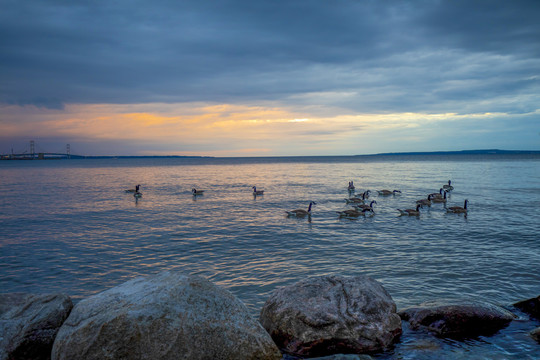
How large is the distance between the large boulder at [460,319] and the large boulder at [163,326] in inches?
147

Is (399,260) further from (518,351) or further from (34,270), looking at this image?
(34,270)

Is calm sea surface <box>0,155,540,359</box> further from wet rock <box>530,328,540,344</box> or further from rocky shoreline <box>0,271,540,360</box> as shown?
rocky shoreline <box>0,271,540,360</box>

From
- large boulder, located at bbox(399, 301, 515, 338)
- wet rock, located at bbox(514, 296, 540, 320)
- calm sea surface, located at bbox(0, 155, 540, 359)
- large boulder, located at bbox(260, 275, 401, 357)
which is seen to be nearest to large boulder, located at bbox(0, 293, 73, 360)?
large boulder, located at bbox(260, 275, 401, 357)

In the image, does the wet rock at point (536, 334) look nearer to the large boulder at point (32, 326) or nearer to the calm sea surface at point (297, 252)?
the calm sea surface at point (297, 252)

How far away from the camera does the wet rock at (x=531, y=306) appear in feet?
26.5

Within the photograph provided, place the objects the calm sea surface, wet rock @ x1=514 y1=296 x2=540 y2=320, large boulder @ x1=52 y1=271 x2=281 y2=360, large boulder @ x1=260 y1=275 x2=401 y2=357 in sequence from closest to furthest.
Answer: large boulder @ x1=52 y1=271 x2=281 y2=360 → large boulder @ x1=260 y1=275 x2=401 y2=357 → wet rock @ x1=514 y1=296 x2=540 y2=320 → the calm sea surface

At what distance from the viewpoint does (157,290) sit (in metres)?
5.61

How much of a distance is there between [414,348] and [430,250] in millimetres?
9118

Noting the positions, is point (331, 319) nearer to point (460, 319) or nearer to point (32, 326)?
point (460, 319)

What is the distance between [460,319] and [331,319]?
304cm

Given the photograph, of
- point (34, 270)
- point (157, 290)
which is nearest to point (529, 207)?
point (157, 290)

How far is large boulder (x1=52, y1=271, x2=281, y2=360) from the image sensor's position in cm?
502

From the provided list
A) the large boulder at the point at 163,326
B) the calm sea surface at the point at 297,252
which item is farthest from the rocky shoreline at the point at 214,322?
the calm sea surface at the point at 297,252

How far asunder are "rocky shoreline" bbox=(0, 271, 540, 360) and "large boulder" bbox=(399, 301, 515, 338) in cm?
2
